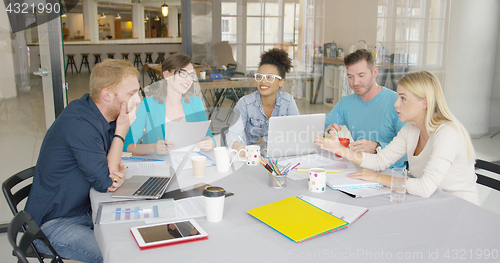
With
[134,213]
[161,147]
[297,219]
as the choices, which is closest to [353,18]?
[161,147]

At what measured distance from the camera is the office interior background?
4656 millimetres

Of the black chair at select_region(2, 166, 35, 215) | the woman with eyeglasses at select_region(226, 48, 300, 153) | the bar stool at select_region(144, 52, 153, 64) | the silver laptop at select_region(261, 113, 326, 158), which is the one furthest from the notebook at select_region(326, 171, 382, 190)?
the bar stool at select_region(144, 52, 153, 64)

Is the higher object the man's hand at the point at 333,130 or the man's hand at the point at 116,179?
the man's hand at the point at 333,130

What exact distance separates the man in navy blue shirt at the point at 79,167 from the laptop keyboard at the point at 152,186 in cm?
13

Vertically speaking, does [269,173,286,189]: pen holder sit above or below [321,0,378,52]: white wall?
below

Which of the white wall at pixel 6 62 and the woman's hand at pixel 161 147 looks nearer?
the woman's hand at pixel 161 147

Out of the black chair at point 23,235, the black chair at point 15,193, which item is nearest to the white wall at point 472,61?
the black chair at point 15,193

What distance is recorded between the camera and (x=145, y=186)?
166cm

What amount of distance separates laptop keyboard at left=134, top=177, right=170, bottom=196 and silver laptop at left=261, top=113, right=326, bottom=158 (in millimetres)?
619

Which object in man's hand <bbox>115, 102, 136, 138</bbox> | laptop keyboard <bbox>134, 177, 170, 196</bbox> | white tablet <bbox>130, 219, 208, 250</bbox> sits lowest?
white tablet <bbox>130, 219, 208, 250</bbox>

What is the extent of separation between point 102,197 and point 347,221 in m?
1.00

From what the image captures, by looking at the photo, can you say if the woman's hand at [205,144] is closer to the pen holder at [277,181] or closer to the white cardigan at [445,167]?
the pen holder at [277,181]

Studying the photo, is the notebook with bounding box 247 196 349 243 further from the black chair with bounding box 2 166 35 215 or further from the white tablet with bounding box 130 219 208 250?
the black chair with bounding box 2 166 35 215

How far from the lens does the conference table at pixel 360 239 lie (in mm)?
1118
